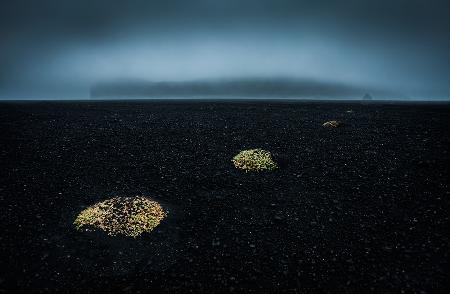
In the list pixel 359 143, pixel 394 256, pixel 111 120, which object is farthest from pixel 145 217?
pixel 111 120

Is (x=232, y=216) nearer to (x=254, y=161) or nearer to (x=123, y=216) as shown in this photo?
(x=123, y=216)

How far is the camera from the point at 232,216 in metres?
11.0

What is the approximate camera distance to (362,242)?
30.6 feet

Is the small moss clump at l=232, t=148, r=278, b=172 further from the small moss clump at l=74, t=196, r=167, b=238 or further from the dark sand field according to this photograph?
the small moss clump at l=74, t=196, r=167, b=238

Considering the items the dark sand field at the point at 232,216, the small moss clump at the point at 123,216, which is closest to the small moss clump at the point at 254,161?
the dark sand field at the point at 232,216

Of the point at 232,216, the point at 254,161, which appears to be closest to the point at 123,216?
the point at 232,216

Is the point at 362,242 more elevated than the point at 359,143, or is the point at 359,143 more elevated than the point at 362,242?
the point at 359,143

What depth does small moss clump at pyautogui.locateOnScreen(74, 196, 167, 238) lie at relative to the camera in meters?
9.85

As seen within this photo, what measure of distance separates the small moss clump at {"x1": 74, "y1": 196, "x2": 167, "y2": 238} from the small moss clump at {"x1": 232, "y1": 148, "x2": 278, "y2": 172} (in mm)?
5500

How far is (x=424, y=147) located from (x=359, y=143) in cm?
375

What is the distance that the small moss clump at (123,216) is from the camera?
9.85m

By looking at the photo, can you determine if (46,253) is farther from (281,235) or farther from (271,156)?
(271,156)

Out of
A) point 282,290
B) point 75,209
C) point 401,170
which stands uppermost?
point 401,170

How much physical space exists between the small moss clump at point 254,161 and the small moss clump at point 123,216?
5.50 meters
